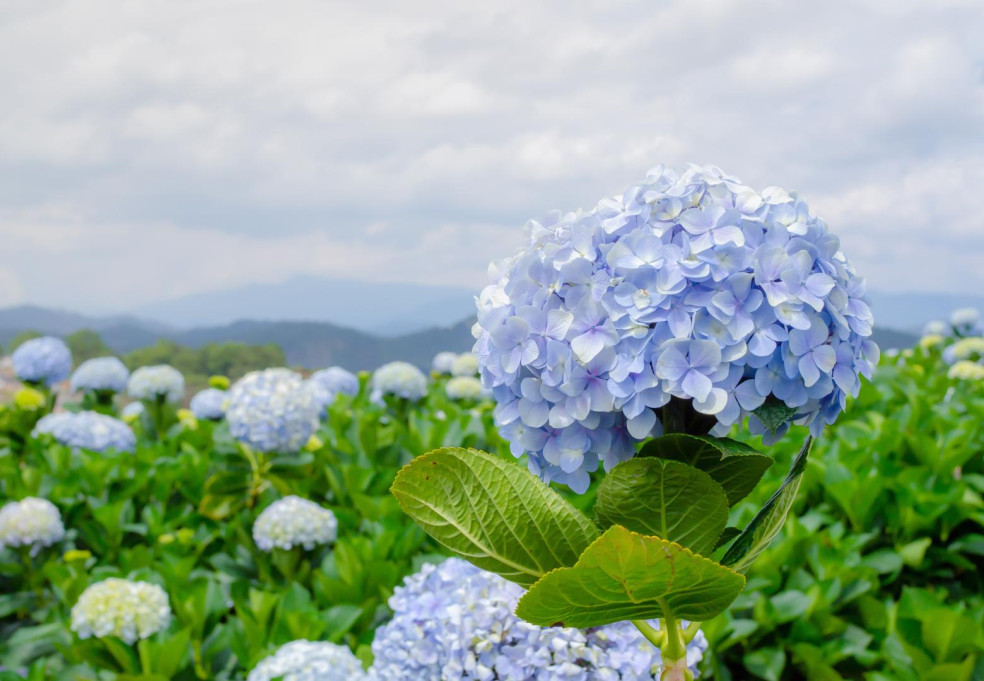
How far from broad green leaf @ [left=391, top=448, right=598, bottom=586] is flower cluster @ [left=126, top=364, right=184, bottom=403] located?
15.9 ft

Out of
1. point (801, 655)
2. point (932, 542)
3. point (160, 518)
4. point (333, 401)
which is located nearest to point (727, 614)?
point (801, 655)

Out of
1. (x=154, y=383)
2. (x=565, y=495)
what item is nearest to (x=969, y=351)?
(x=565, y=495)

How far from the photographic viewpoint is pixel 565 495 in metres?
2.96

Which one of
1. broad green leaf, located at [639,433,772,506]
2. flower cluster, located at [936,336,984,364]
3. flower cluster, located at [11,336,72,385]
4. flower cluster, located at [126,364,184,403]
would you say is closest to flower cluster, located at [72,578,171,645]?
broad green leaf, located at [639,433,772,506]

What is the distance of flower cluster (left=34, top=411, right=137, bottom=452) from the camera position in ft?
15.9

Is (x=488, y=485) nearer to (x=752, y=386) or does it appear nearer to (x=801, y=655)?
(x=752, y=386)

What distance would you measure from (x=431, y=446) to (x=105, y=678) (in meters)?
1.84

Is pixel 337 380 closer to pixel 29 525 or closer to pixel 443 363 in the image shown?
pixel 443 363

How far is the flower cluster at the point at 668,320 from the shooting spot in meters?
1.09

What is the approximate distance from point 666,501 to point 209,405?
484cm

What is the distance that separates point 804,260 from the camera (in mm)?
1126

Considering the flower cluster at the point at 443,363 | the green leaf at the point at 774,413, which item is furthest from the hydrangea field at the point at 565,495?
the flower cluster at the point at 443,363

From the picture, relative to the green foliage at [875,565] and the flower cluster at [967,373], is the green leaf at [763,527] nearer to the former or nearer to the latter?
the green foliage at [875,565]

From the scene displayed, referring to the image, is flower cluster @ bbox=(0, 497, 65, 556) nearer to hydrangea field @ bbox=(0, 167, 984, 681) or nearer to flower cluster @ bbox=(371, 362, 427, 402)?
hydrangea field @ bbox=(0, 167, 984, 681)
